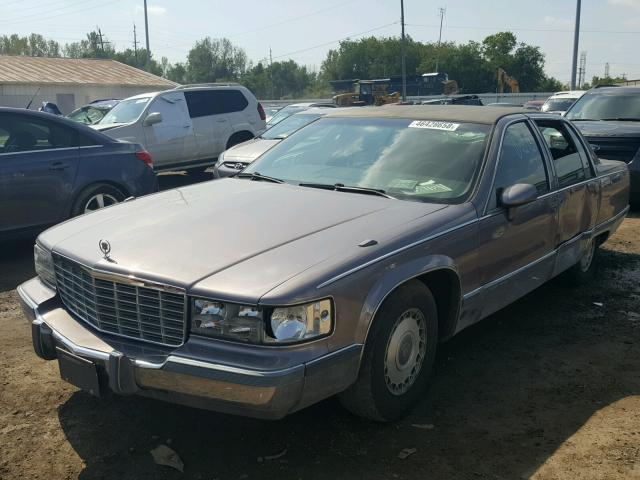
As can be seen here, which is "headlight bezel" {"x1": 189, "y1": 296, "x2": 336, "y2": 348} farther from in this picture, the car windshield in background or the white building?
the white building

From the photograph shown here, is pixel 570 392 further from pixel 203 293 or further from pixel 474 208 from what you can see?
pixel 203 293

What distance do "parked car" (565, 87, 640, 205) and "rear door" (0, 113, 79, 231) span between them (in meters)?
6.91

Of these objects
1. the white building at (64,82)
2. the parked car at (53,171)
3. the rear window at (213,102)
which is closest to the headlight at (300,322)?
the parked car at (53,171)

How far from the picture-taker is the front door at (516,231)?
4.02 metres

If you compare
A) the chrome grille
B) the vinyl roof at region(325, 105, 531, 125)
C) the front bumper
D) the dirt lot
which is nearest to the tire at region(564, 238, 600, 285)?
the dirt lot

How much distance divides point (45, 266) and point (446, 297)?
2.28 m

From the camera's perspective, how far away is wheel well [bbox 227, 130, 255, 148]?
12719mm

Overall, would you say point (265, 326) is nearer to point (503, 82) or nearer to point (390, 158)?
point (390, 158)

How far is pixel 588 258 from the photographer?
5898 millimetres

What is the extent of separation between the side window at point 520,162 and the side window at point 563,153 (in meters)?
0.26

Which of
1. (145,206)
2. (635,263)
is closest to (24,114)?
(145,206)

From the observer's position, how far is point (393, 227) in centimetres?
342

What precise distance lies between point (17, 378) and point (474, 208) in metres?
2.93

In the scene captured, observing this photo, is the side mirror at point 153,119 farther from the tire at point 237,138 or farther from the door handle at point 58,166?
the door handle at point 58,166
